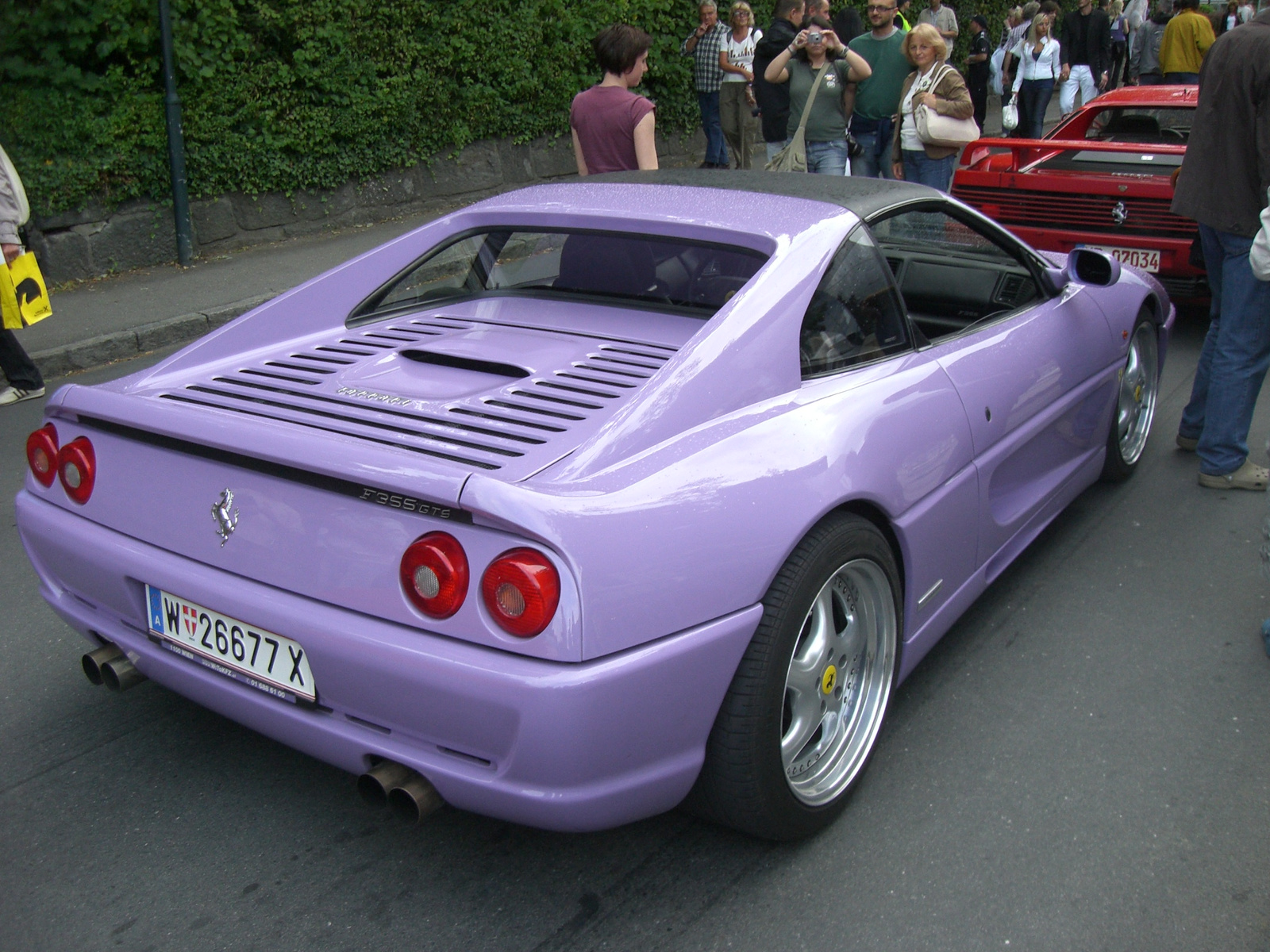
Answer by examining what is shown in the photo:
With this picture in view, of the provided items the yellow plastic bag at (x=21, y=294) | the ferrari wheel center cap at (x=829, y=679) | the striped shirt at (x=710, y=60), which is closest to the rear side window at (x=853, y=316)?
the ferrari wheel center cap at (x=829, y=679)

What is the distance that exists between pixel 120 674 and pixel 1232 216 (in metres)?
4.13

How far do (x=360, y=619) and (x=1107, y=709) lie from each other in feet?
6.76

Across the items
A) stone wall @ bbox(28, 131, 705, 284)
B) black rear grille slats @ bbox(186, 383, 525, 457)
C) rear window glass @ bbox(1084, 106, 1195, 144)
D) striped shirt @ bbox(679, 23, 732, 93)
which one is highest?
striped shirt @ bbox(679, 23, 732, 93)

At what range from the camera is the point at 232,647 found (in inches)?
96.0

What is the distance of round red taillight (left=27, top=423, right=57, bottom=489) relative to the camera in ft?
9.20

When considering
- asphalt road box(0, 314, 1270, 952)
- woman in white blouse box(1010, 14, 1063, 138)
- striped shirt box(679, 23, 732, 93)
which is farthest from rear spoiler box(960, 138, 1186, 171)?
woman in white blouse box(1010, 14, 1063, 138)

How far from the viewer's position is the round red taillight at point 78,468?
2.71 meters

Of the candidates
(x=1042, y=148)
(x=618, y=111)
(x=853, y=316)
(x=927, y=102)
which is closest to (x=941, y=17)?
(x=927, y=102)

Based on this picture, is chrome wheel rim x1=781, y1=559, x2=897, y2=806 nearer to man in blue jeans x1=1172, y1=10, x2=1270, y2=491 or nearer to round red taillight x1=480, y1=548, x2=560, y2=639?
round red taillight x1=480, y1=548, x2=560, y2=639

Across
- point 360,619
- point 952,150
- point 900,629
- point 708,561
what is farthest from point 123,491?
point 952,150

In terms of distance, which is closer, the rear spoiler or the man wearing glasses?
the rear spoiler

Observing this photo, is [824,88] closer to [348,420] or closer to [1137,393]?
[1137,393]

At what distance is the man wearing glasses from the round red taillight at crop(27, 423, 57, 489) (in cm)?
648

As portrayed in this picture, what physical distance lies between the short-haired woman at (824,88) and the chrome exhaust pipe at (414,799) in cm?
640
